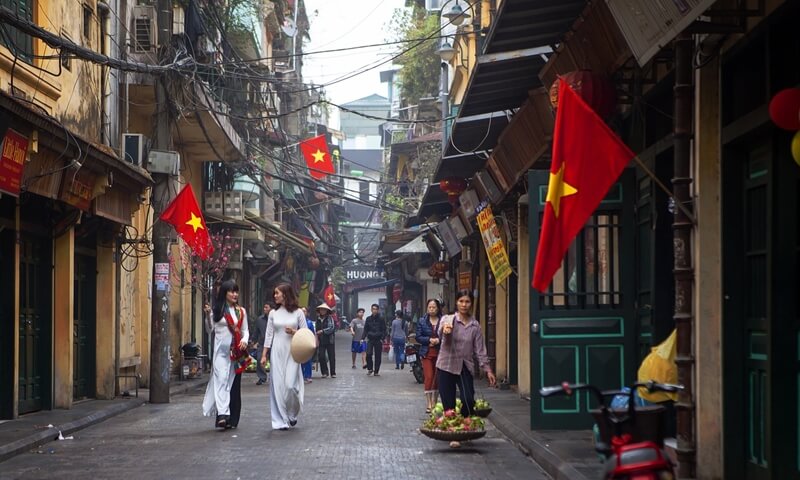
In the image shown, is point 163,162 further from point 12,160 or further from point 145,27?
point 12,160

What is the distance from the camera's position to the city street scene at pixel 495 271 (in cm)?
911

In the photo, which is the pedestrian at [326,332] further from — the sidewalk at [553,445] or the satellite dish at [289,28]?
the satellite dish at [289,28]

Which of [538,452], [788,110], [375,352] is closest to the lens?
[788,110]

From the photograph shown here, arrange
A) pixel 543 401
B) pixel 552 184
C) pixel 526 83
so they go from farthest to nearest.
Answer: pixel 526 83
pixel 543 401
pixel 552 184

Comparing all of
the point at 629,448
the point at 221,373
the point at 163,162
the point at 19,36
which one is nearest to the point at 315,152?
the point at 163,162

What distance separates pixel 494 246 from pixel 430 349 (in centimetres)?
339

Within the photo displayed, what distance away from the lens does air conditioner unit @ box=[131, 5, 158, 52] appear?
2411cm

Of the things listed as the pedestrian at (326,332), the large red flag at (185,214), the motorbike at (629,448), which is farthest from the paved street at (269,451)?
the pedestrian at (326,332)

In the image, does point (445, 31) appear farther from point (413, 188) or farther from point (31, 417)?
point (31, 417)

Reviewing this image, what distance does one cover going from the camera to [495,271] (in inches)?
840

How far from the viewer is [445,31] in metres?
40.9

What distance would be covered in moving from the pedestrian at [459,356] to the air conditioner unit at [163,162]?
27.0ft

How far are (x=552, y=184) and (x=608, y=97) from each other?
15.8ft

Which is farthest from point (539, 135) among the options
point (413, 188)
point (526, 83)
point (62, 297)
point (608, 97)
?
point (413, 188)
